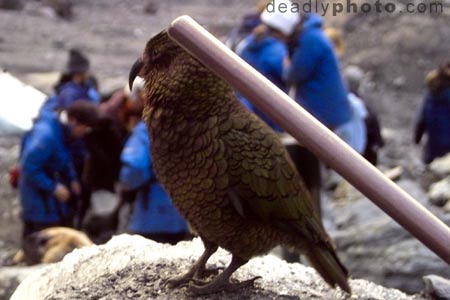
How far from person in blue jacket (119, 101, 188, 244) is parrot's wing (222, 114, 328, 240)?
2.85 meters

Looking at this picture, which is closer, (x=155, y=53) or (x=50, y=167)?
(x=155, y=53)

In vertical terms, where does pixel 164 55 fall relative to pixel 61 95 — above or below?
above

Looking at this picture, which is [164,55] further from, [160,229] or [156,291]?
[160,229]

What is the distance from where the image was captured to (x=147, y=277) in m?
4.12

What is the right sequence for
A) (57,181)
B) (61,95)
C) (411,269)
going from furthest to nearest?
(61,95)
(57,181)
(411,269)

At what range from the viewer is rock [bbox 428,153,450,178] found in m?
9.62

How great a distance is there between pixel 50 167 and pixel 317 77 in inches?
94.5

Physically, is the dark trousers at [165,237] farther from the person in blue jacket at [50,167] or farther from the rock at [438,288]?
the rock at [438,288]

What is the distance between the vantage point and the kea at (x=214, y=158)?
3.71 meters

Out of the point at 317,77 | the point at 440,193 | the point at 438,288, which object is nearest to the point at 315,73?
the point at 317,77

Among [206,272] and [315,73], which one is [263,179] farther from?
[315,73]

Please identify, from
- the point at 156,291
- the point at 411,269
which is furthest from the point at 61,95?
the point at 156,291

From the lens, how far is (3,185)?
1208 cm

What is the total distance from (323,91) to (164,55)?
4.07m
